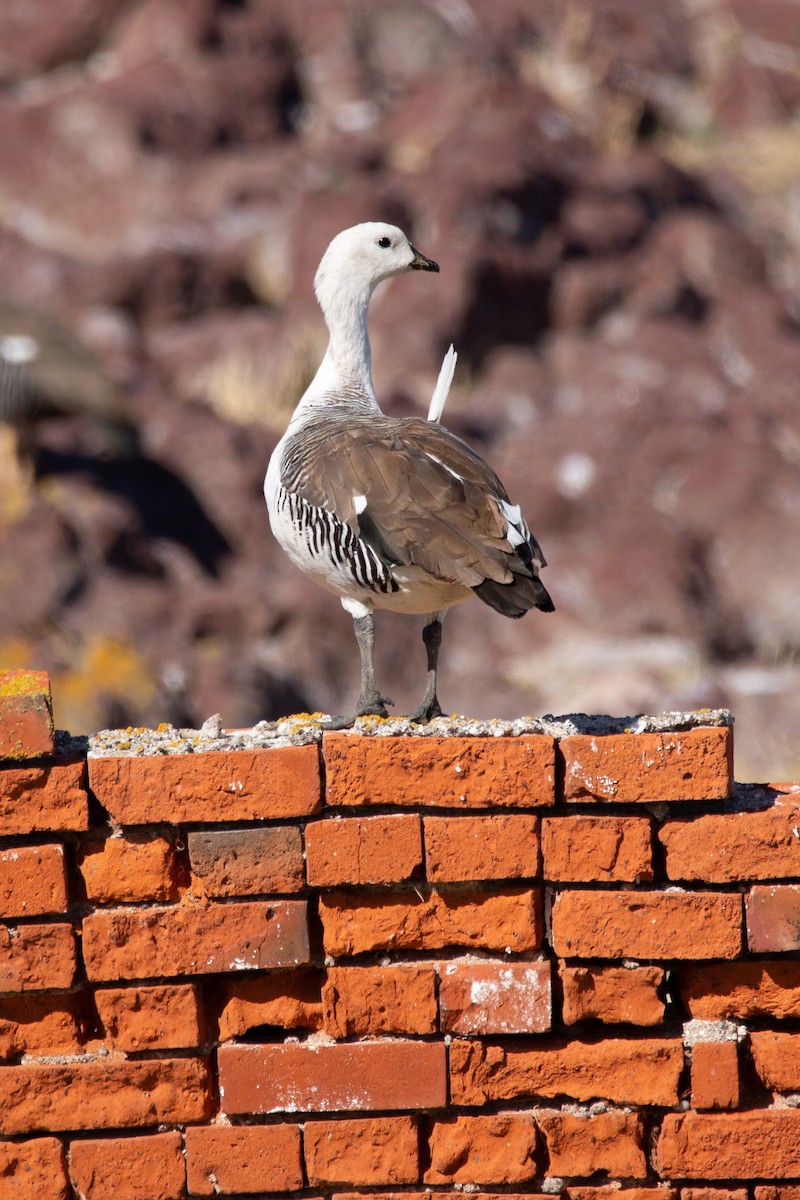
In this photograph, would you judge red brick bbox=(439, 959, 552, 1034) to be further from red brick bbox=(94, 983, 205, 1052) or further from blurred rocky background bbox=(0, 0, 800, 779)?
blurred rocky background bbox=(0, 0, 800, 779)

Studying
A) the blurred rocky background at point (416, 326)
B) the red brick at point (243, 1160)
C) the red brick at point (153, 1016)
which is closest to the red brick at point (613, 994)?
the red brick at point (243, 1160)

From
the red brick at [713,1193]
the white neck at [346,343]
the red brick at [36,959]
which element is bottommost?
the red brick at [713,1193]

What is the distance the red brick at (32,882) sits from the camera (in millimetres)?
3715

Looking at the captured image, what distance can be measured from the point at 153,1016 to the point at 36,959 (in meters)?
0.31

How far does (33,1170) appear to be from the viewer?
373 cm

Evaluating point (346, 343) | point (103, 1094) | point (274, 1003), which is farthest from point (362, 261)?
point (103, 1094)

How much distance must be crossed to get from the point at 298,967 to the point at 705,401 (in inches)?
422

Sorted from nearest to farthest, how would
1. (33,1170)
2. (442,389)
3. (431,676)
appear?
(33,1170) → (431,676) → (442,389)

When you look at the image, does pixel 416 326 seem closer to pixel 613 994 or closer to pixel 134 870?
pixel 134 870

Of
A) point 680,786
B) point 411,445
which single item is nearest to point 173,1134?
point 680,786

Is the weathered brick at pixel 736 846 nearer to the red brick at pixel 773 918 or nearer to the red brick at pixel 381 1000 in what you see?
the red brick at pixel 773 918

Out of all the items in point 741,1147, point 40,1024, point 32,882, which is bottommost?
point 741,1147

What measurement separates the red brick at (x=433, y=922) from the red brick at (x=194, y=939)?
0.35 feet

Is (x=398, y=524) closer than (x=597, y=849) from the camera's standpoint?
No
